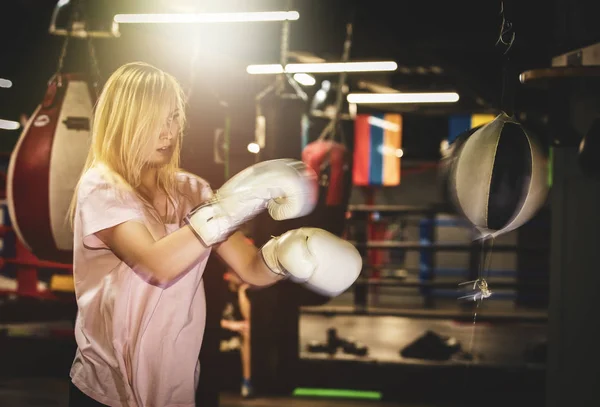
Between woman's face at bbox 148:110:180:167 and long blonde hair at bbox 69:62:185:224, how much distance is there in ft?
0.05

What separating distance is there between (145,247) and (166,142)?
33cm

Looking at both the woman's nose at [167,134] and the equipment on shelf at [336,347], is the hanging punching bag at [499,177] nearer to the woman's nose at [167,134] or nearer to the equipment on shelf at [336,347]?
the woman's nose at [167,134]

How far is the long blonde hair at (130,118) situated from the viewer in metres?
1.66

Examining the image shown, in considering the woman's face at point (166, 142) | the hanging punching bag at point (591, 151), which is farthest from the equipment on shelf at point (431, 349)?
the woman's face at point (166, 142)

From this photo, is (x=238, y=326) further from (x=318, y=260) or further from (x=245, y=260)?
(x=318, y=260)

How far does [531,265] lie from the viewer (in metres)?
9.92

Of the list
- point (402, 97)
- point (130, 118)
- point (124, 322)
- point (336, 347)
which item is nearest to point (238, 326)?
point (336, 347)

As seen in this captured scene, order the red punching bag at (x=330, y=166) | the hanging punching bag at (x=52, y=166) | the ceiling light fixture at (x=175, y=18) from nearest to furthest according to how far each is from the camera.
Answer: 1. the hanging punching bag at (x=52, y=166)
2. the ceiling light fixture at (x=175, y=18)
3. the red punching bag at (x=330, y=166)

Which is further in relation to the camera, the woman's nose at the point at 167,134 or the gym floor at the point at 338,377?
the gym floor at the point at 338,377

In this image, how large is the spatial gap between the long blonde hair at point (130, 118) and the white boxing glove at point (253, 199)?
241mm

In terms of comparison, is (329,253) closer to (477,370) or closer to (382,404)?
(382,404)

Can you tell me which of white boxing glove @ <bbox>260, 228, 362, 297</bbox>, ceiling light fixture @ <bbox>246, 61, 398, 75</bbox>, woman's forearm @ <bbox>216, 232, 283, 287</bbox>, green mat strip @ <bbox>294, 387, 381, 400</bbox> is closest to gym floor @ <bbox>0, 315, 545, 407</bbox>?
green mat strip @ <bbox>294, 387, 381, 400</bbox>

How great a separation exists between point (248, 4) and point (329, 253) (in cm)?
242

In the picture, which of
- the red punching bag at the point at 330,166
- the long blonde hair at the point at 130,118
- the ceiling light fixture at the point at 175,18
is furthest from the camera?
the red punching bag at the point at 330,166
